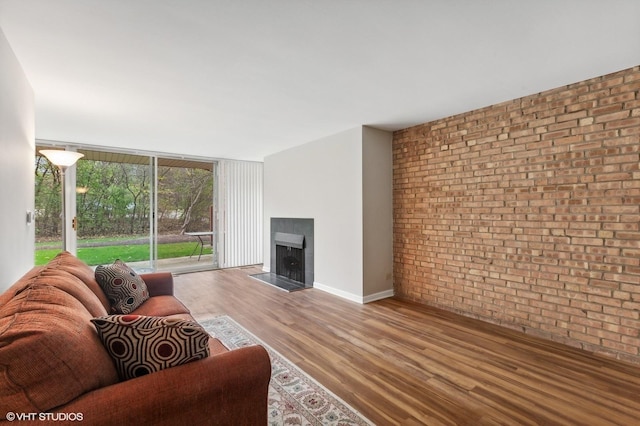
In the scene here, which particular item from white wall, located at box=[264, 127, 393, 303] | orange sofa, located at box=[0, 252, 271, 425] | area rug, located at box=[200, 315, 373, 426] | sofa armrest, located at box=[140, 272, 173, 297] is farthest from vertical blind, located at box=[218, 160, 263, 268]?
orange sofa, located at box=[0, 252, 271, 425]

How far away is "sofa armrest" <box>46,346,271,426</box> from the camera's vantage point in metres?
0.98

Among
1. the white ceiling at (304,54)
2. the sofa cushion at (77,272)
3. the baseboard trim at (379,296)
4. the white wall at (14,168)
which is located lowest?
the baseboard trim at (379,296)

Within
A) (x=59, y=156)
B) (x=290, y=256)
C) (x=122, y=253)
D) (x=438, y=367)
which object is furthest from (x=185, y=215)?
(x=438, y=367)

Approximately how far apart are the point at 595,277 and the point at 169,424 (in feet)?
11.1

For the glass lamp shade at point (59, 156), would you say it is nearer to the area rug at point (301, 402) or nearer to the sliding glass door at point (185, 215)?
the area rug at point (301, 402)

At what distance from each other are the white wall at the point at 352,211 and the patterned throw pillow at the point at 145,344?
3056mm

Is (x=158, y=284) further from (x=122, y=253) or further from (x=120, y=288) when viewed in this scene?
(x=122, y=253)

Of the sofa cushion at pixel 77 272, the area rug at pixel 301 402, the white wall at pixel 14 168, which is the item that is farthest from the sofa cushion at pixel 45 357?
the white wall at pixel 14 168

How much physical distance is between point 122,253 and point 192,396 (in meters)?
5.62

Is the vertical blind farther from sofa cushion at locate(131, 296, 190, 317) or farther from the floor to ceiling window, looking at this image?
sofa cushion at locate(131, 296, 190, 317)

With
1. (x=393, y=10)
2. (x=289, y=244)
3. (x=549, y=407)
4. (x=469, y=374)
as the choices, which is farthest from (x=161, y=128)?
(x=549, y=407)

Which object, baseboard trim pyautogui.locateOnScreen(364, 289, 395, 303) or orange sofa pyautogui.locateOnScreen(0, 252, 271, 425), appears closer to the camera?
orange sofa pyautogui.locateOnScreen(0, 252, 271, 425)

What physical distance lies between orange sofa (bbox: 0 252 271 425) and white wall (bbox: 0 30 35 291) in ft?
3.18

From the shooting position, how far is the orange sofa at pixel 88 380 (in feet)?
2.93
